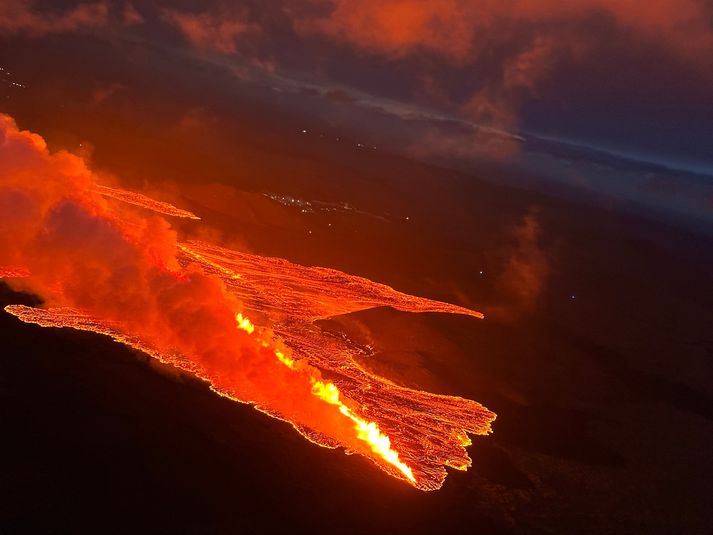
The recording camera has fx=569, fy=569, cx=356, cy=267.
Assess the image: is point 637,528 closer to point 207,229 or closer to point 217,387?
point 217,387

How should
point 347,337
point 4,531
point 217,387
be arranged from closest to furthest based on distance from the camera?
point 4,531
point 217,387
point 347,337

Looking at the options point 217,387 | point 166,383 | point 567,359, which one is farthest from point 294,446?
point 567,359

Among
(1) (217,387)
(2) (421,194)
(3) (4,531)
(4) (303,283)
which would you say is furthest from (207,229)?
(2) (421,194)

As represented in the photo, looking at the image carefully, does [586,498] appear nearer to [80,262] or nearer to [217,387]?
[217,387]

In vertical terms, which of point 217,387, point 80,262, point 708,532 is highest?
point 80,262

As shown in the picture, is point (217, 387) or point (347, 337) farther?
point (347, 337)

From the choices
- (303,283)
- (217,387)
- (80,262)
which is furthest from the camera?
(303,283)

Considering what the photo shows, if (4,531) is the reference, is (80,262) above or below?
above
